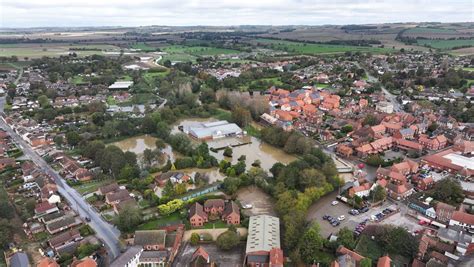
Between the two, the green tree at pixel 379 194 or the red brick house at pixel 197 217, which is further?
the green tree at pixel 379 194

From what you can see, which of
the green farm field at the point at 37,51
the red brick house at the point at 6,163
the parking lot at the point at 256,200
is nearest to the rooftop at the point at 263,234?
the parking lot at the point at 256,200

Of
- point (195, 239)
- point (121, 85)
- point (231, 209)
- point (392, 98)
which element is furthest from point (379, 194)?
point (121, 85)

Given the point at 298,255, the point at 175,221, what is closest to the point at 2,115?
the point at 175,221

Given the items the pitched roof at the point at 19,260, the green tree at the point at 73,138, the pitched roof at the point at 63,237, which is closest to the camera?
the pitched roof at the point at 19,260

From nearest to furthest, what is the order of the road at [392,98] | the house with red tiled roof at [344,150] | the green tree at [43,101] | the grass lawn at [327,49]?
the house with red tiled roof at [344,150] < the road at [392,98] < the green tree at [43,101] < the grass lawn at [327,49]

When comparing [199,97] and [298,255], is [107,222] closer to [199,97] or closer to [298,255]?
[298,255]

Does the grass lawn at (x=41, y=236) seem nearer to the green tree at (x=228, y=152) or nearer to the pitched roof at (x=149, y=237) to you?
the pitched roof at (x=149, y=237)

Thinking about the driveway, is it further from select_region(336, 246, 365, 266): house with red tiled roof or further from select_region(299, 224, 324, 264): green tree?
select_region(336, 246, 365, 266): house with red tiled roof
